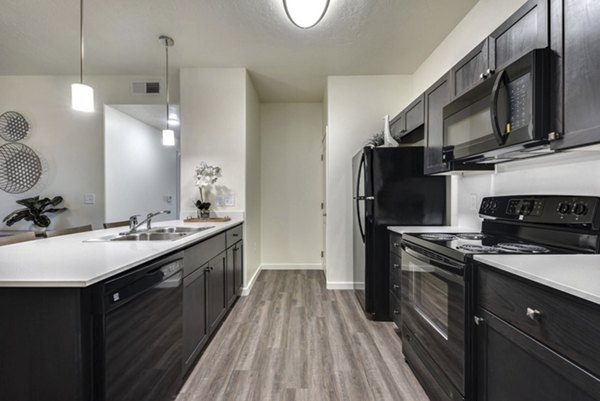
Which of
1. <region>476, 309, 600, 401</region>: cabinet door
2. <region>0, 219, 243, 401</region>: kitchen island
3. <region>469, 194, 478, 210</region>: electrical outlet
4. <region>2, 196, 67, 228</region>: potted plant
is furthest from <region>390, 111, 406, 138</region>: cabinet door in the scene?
<region>2, 196, 67, 228</region>: potted plant

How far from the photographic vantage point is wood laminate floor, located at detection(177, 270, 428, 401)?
169 centimetres

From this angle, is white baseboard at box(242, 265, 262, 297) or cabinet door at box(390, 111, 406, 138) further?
white baseboard at box(242, 265, 262, 297)

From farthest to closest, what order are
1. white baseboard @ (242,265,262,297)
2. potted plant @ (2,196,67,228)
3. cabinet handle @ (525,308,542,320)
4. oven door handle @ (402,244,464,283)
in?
1. potted plant @ (2,196,67,228)
2. white baseboard @ (242,265,262,297)
3. oven door handle @ (402,244,464,283)
4. cabinet handle @ (525,308,542,320)

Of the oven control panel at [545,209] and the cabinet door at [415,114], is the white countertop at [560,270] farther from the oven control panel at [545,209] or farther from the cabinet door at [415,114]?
the cabinet door at [415,114]

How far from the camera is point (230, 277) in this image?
2.79m

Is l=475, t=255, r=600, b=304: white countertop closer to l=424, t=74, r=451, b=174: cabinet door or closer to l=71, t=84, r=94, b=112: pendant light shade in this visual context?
l=424, t=74, r=451, b=174: cabinet door

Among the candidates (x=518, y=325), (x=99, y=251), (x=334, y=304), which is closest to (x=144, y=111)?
(x=99, y=251)

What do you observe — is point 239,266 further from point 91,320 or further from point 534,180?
point 534,180

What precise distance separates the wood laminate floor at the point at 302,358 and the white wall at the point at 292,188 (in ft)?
4.89

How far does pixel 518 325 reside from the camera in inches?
37.8

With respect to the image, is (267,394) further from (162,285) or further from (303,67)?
(303,67)

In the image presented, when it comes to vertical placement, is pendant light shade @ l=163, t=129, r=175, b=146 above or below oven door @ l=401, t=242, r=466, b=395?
above

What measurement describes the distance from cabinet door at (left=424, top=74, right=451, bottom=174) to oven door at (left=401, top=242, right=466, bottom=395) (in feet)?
2.18

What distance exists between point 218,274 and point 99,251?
111cm
